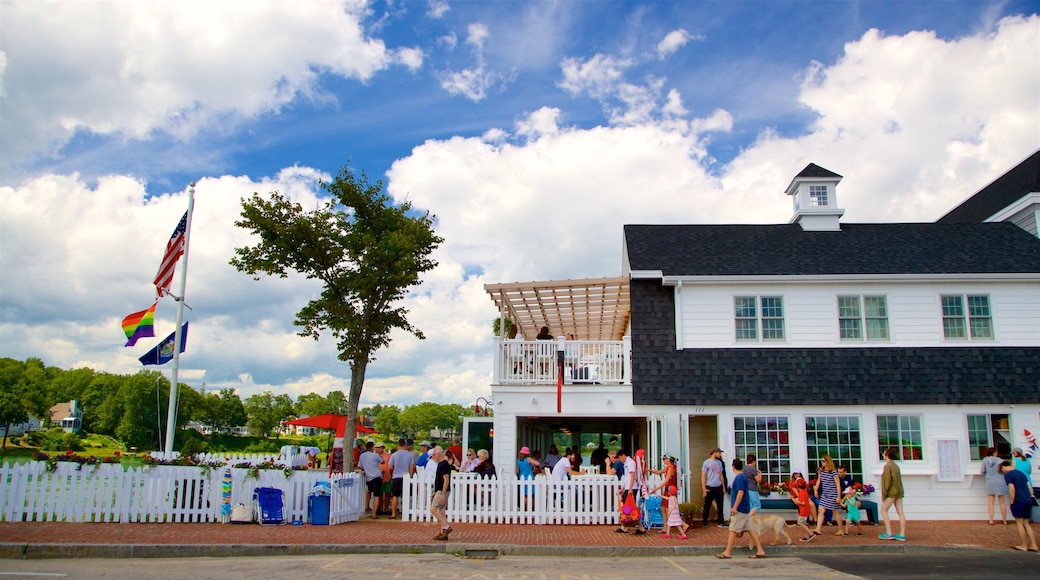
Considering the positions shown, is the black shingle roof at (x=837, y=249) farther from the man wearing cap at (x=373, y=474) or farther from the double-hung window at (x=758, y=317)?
the man wearing cap at (x=373, y=474)

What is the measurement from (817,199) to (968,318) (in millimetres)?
5479

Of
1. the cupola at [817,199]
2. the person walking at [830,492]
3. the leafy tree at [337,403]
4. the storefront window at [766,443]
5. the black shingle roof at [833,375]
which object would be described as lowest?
the person walking at [830,492]

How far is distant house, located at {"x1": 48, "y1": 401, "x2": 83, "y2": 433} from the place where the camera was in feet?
340

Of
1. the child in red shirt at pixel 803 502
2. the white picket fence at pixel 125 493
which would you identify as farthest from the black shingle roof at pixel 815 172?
the white picket fence at pixel 125 493

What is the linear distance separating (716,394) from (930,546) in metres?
5.50

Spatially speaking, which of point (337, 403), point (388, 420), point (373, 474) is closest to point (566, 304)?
point (373, 474)

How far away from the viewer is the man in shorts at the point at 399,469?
16078 millimetres

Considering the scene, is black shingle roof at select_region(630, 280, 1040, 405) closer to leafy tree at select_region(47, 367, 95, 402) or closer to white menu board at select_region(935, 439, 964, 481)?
white menu board at select_region(935, 439, 964, 481)

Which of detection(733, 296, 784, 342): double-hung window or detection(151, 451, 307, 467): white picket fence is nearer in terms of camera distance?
detection(151, 451, 307, 467): white picket fence

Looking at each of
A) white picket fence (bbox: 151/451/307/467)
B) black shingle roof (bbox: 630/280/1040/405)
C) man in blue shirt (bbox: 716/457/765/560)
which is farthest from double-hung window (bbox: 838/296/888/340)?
white picket fence (bbox: 151/451/307/467)

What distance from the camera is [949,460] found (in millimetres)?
16422

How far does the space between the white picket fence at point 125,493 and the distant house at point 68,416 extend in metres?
100

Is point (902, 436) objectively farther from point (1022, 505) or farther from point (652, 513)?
point (652, 513)

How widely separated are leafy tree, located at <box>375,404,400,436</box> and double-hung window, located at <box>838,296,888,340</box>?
113 meters
